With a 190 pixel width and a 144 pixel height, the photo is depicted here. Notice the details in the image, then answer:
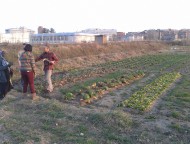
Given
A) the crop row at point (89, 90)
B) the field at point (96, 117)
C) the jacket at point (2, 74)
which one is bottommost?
the field at point (96, 117)

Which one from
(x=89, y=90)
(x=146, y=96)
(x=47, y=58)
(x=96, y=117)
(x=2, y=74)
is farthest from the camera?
(x=89, y=90)

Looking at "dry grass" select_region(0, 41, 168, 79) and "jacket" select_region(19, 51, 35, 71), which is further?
"dry grass" select_region(0, 41, 168, 79)

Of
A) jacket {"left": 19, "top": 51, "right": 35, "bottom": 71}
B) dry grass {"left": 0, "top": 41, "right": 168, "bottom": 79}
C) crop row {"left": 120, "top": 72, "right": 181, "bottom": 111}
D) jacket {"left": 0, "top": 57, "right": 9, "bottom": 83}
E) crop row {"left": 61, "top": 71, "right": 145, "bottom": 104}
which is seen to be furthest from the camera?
dry grass {"left": 0, "top": 41, "right": 168, "bottom": 79}

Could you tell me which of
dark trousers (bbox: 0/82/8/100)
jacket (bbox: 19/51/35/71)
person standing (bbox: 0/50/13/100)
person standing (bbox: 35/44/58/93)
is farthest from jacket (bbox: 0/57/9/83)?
person standing (bbox: 35/44/58/93)

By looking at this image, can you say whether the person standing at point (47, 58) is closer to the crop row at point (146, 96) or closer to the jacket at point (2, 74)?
the jacket at point (2, 74)

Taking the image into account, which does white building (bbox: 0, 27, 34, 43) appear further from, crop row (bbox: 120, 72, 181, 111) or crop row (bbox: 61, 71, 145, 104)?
crop row (bbox: 120, 72, 181, 111)

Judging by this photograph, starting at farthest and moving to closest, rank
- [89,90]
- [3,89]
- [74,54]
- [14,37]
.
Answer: [14,37]
[74,54]
[89,90]
[3,89]

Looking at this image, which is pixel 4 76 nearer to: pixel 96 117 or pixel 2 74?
pixel 2 74

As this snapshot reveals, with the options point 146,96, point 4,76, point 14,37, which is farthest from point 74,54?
point 14,37

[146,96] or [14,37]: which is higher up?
[14,37]

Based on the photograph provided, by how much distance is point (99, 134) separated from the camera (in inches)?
280

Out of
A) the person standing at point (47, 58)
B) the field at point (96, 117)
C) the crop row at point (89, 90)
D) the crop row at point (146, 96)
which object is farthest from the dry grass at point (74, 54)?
the crop row at point (146, 96)

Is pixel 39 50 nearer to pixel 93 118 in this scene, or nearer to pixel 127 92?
pixel 127 92

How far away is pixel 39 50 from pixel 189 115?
54.2 feet
